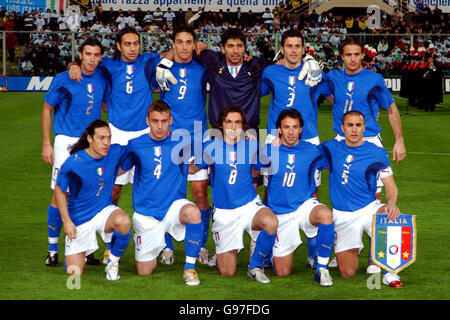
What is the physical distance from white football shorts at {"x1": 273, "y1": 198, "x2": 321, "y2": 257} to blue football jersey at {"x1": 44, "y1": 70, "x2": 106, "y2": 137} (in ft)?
6.91

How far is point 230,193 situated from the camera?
664cm

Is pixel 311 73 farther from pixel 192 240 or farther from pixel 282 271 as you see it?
pixel 192 240

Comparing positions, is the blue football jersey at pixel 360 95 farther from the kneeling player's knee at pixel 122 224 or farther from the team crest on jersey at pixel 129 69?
the kneeling player's knee at pixel 122 224

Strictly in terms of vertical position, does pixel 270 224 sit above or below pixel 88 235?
above

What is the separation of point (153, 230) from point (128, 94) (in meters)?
1.63

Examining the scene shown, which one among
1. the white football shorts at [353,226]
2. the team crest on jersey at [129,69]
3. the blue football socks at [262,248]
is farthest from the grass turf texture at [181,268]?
the team crest on jersey at [129,69]

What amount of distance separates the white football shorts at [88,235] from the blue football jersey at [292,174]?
56.4 inches

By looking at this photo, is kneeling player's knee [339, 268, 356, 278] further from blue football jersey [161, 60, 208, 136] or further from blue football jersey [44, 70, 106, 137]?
blue football jersey [44, 70, 106, 137]

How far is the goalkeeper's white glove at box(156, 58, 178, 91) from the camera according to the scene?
7.22 meters

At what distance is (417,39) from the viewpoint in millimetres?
29453

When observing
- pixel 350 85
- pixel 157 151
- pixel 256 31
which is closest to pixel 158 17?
pixel 256 31

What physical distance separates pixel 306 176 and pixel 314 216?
426 millimetres

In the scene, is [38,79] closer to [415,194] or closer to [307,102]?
[415,194]
